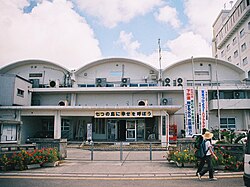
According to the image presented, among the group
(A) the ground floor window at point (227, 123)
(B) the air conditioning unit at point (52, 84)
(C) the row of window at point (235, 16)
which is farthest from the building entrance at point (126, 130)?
(C) the row of window at point (235, 16)

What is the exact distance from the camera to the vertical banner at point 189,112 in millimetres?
21172

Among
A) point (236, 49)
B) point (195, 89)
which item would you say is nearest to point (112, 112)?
point (195, 89)

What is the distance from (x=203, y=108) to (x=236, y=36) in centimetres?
2307

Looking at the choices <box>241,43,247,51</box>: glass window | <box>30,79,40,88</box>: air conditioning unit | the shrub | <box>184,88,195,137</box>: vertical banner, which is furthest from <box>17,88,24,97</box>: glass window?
<box>241,43,247,51</box>: glass window

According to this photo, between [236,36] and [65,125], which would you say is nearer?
[65,125]

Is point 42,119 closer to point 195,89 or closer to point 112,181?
point 195,89

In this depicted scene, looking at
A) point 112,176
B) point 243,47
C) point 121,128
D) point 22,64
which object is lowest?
point 112,176

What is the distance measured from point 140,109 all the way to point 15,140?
1028 centimetres

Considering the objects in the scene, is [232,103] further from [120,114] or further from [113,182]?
[113,182]

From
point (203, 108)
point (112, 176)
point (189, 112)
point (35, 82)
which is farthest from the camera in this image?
point (35, 82)

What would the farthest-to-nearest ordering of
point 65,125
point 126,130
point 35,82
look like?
point 35,82 < point 65,125 < point 126,130

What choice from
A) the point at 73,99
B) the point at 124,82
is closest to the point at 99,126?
the point at 73,99

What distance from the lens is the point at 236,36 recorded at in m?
38.6

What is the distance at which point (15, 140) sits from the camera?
16.3 meters
